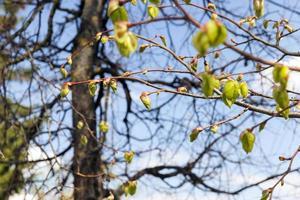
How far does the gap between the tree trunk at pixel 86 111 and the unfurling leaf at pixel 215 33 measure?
139 inches

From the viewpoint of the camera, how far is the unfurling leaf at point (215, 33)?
978 millimetres

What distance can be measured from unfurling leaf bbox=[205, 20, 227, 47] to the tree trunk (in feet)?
11.6

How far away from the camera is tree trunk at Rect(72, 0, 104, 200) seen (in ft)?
15.5

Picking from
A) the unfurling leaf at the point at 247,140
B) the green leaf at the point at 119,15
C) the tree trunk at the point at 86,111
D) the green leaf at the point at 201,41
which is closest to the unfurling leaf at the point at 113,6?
the green leaf at the point at 119,15

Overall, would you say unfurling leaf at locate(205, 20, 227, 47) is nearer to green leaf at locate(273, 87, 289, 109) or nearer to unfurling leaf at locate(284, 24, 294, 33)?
green leaf at locate(273, 87, 289, 109)

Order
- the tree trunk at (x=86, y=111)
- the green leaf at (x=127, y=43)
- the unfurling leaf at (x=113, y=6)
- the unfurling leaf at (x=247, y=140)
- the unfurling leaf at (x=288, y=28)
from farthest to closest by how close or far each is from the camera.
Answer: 1. the tree trunk at (x=86, y=111)
2. the unfurling leaf at (x=288, y=28)
3. the unfurling leaf at (x=247, y=140)
4. the unfurling leaf at (x=113, y=6)
5. the green leaf at (x=127, y=43)

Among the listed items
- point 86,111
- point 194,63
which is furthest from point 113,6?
point 86,111

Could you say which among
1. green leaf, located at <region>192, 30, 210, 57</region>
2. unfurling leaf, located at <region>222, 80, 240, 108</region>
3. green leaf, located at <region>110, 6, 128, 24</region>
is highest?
green leaf, located at <region>110, 6, 128, 24</region>

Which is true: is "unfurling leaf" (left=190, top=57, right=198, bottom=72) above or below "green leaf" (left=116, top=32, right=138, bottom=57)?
above

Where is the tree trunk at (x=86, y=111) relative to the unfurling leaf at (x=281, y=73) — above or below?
above

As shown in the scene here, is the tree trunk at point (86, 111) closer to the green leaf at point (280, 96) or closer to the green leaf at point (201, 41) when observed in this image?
the green leaf at point (280, 96)

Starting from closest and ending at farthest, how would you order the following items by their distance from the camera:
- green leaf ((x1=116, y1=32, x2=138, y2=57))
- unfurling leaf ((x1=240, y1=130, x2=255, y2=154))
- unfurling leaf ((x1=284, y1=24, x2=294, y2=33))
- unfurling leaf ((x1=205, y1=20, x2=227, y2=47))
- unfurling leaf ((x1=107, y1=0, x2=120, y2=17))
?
unfurling leaf ((x1=205, y1=20, x2=227, y2=47))
green leaf ((x1=116, y1=32, x2=138, y2=57))
unfurling leaf ((x1=107, y1=0, x2=120, y2=17))
unfurling leaf ((x1=240, y1=130, x2=255, y2=154))
unfurling leaf ((x1=284, y1=24, x2=294, y2=33))

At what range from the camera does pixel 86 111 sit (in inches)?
198

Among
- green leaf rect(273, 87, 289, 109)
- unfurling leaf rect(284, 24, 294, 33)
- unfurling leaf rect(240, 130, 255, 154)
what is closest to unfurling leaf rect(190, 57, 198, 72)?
unfurling leaf rect(284, 24, 294, 33)
